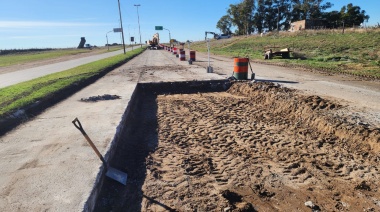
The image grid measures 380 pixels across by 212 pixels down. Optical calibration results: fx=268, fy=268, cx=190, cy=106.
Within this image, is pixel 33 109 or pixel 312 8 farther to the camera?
pixel 312 8

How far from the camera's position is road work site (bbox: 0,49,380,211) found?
3.22 m

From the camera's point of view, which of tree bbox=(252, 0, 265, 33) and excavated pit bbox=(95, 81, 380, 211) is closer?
excavated pit bbox=(95, 81, 380, 211)

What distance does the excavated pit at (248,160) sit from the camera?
333 centimetres

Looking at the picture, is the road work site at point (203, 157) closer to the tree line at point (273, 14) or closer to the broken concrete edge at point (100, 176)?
the broken concrete edge at point (100, 176)

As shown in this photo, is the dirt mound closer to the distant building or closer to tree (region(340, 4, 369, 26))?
the distant building

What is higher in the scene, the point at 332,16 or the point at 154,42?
the point at 332,16

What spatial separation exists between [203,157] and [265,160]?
1.02 m

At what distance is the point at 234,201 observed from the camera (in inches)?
132

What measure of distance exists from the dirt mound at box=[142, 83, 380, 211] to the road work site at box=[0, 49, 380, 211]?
0.02 m

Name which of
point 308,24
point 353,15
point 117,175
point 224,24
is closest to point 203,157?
point 117,175

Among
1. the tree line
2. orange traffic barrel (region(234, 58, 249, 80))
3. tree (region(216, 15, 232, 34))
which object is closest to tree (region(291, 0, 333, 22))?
the tree line

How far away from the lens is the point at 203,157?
4.57m

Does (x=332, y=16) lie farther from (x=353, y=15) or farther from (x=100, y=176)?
(x=100, y=176)

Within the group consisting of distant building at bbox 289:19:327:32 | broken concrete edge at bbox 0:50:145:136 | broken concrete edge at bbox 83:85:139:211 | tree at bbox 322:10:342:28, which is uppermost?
tree at bbox 322:10:342:28
